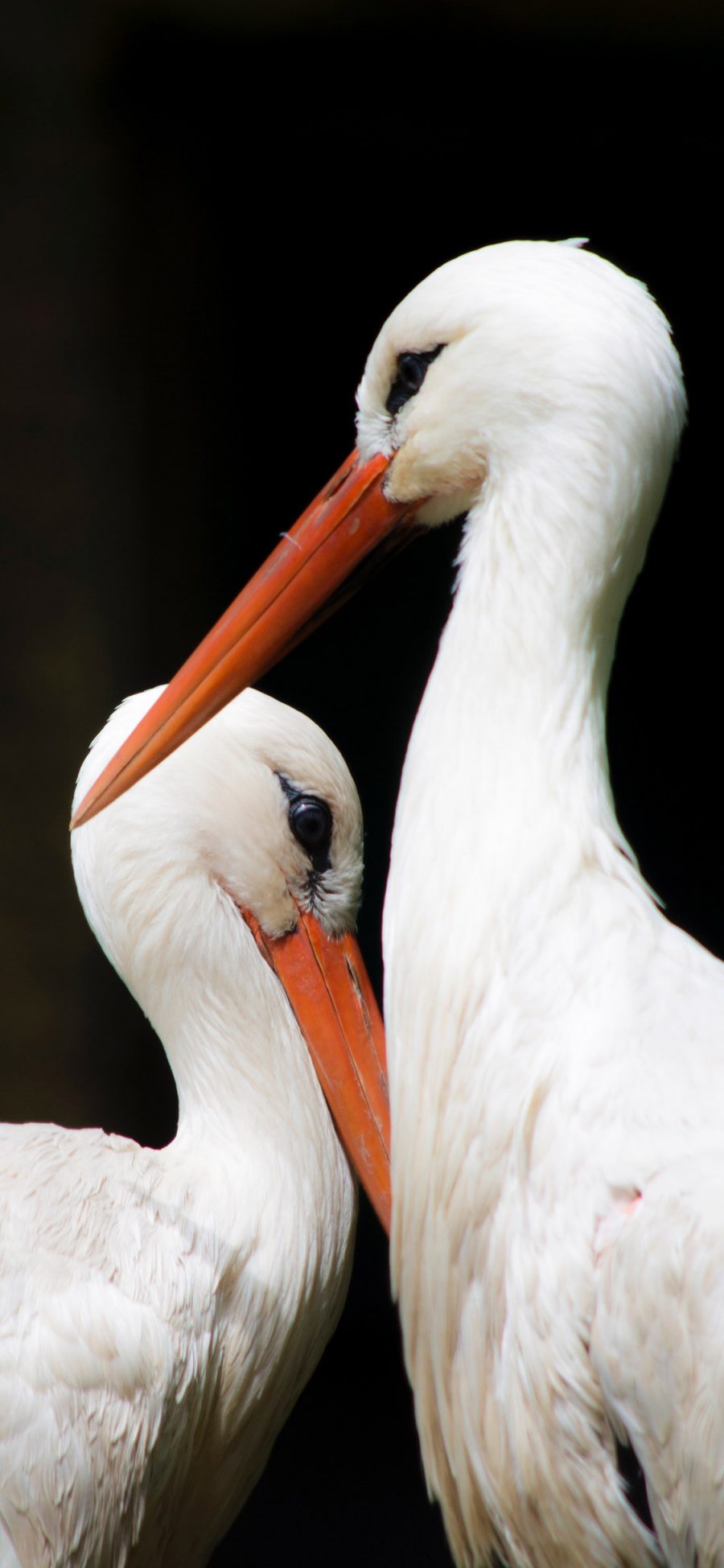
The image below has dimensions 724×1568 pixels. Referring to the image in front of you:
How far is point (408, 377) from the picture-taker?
122 cm

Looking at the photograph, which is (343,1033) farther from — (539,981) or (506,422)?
(506,422)

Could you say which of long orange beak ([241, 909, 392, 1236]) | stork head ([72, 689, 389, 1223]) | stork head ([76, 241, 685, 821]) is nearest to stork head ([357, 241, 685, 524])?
stork head ([76, 241, 685, 821])

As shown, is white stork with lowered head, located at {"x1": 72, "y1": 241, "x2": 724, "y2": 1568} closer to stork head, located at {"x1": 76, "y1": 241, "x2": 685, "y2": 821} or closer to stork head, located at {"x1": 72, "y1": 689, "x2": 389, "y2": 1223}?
stork head, located at {"x1": 76, "y1": 241, "x2": 685, "y2": 821}

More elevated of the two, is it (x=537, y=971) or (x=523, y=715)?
(x=523, y=715)

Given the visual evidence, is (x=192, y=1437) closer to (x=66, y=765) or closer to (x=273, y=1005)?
(x=273, y=1005)

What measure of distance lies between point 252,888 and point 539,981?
0.53m

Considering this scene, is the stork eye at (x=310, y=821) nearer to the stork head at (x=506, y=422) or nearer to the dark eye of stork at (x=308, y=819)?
the dark eye of stork at (x=308, y=819)

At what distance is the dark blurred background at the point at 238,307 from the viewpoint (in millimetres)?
2361

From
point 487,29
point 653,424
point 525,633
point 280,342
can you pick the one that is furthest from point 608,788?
point 280,342

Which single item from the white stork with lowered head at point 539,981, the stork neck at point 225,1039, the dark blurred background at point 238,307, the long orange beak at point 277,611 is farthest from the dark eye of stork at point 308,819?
the dark blurred background at point 238,307

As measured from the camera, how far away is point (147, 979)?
5.09ft

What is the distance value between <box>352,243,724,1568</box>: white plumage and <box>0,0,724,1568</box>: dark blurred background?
55.8 inches

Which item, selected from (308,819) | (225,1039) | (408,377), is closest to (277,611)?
(408,377)

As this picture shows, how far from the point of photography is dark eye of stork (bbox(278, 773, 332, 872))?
1.59 m
